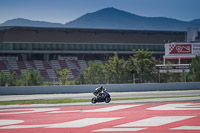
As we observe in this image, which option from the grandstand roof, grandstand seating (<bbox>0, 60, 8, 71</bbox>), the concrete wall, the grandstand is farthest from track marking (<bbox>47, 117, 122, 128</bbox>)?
the grandstand roof

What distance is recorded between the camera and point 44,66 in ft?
248

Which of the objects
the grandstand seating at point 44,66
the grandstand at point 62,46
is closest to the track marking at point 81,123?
the grandstand seating at point 44,66

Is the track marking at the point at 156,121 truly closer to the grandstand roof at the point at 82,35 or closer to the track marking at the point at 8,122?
the track marking at the point at 8,122

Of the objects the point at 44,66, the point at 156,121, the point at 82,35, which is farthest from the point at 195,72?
the point at 82,35

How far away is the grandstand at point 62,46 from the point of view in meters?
74.9

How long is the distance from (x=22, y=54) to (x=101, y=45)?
54.4 ft

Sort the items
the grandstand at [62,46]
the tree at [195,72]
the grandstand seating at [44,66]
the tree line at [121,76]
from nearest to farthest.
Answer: the tree line at [121,76] < the tree at [195,72] < the grandstand seating at [44,66] < the grandstand at [62,46]

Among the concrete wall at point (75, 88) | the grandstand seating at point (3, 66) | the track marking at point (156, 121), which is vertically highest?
the grandstand seating at point (3, 66)

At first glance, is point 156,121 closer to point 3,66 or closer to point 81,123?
point 81,123

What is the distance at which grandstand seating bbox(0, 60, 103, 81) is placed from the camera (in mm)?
71750

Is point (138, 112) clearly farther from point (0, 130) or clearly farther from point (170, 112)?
point (0, 130)

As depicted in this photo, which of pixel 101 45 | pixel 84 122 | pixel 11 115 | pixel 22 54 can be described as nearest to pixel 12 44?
pixel 22 54

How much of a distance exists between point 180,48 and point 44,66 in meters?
26.0

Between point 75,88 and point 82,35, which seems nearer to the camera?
point 75,88
